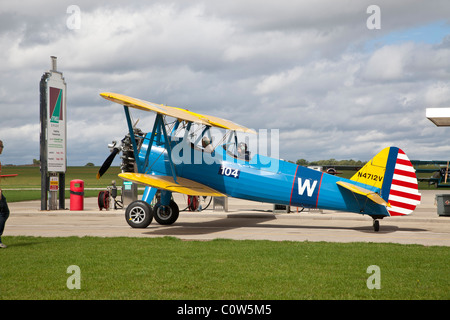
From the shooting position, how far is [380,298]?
6465 mm

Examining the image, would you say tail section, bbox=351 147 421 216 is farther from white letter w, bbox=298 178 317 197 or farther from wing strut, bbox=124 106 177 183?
wing strut, bbox=124 106 177 183

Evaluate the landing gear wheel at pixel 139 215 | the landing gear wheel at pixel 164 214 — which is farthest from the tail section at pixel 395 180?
the landing gear wheel at pixel 139 215

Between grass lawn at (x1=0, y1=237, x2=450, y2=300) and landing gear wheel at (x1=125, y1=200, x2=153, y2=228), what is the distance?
3.34 meters

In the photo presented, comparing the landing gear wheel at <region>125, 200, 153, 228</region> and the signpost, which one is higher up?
the signpost

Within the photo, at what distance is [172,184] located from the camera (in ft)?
49.3

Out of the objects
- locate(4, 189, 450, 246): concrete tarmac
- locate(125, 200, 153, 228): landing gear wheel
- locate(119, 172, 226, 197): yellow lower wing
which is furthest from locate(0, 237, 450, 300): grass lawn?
locate(125, 200, 153, 228): landing gear wheel

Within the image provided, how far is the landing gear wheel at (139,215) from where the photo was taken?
1521cm

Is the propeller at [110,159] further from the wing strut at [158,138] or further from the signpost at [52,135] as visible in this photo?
the signpost at [52,135]

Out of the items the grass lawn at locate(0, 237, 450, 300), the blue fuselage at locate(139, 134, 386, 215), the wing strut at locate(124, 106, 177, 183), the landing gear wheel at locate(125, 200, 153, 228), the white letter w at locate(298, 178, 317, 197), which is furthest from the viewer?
the landing gear wheel at locate(125, 200, 153, 228)

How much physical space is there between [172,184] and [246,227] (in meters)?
3.08

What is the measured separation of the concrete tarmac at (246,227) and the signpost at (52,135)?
Answer: 2050mm

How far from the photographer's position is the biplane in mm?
14172

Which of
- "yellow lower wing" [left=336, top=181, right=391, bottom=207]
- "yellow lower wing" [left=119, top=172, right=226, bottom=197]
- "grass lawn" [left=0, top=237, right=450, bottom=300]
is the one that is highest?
"yellow lower wing" [left=119, top=172, right=226, bottom=197]

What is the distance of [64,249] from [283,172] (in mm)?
7059
